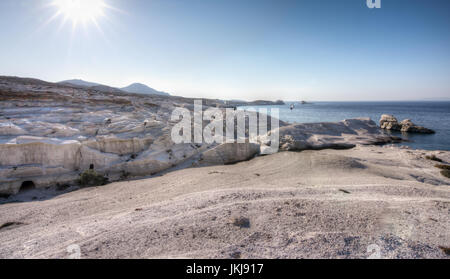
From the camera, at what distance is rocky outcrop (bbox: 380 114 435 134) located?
3725 cm

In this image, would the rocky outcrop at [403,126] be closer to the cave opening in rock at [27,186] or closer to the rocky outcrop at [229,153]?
the rocky outcrop at [229,153]

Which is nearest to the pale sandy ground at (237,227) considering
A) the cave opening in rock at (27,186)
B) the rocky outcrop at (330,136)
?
the cave opening in rock at (27,186)

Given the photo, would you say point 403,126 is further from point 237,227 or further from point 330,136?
point 237,227

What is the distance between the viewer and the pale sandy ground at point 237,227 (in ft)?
15.1

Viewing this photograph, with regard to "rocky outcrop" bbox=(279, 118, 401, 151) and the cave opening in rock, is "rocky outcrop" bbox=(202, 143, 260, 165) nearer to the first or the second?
"rocky outcrop" bbox=(279, 118, 401, 151)

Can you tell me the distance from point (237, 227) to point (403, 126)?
5176 cm

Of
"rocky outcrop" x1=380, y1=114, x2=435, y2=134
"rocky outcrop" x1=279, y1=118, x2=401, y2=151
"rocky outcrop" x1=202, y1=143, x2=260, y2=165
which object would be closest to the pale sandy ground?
"rocky outcrop" x1=202, y1=143, x2=260, y2=165

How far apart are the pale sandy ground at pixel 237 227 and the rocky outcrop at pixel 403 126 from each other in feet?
132

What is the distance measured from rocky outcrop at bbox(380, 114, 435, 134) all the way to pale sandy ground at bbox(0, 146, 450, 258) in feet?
132

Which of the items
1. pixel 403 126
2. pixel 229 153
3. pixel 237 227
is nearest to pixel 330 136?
pixel 229 153

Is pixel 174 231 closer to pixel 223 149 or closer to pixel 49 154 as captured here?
pixel 223 149

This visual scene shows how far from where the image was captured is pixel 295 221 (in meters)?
5.84
